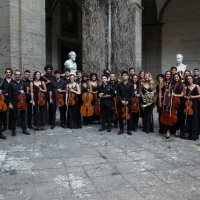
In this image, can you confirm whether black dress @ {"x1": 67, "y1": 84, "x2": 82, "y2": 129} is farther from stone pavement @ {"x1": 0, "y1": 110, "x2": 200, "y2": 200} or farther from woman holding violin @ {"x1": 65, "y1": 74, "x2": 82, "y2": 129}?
stone pavement @ {"x1": 0, "y1": 110, "x2": 200, "y2": 200}

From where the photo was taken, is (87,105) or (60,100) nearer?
(60,100)

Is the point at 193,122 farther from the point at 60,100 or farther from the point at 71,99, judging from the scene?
the point at 60,100

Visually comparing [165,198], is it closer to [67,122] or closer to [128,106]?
[128,106]

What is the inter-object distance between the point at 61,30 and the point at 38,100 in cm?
949

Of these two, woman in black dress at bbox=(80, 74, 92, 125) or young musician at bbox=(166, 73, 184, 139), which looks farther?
woman in black dress at bbox=(80, 74, 92, 125)

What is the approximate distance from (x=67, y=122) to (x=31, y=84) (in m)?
1.41

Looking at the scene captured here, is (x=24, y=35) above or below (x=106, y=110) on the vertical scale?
above

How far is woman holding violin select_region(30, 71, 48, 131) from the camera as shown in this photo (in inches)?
264

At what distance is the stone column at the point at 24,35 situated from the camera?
284 inches

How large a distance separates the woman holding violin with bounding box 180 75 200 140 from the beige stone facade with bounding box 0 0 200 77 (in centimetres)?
380

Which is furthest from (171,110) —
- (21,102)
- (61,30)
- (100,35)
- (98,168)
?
(61,30)

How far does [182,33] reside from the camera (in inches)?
599

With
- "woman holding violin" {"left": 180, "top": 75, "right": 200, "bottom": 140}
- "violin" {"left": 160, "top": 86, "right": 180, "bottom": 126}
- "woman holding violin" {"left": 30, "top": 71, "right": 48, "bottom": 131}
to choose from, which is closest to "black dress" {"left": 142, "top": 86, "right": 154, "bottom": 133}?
"violin" {"left": 160, "top": 86, "right": 180, "bottom": 126}

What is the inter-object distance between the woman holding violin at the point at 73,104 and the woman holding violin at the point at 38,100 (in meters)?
0.63
